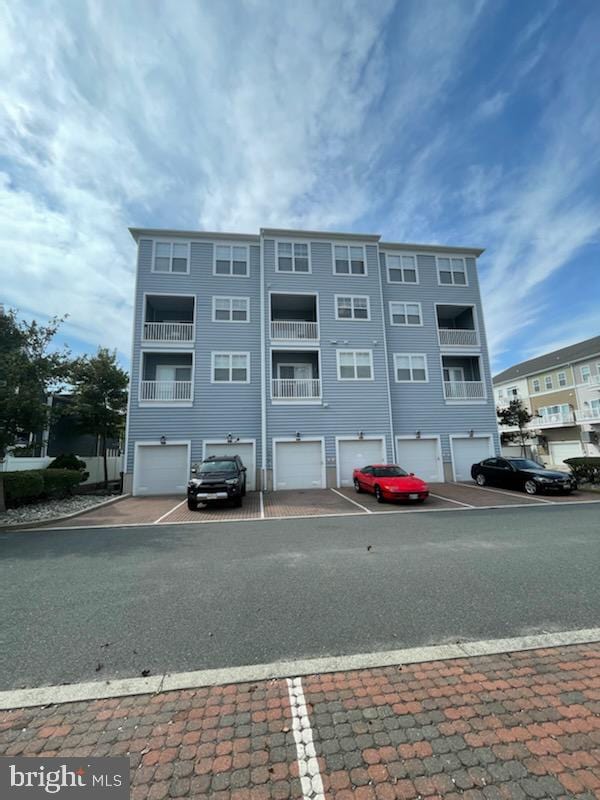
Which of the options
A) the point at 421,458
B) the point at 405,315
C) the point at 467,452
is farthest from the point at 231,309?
the point at 467,452

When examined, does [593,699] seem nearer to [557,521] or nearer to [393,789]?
[393,789]

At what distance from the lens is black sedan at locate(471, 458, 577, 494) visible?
43.1 feet

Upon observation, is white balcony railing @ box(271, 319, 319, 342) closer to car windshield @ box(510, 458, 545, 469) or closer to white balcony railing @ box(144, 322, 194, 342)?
white balcony railing @ box(144, 322, 194, 342)

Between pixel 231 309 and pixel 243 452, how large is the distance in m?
7.54

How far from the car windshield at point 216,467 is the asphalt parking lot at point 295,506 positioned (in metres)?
1.30

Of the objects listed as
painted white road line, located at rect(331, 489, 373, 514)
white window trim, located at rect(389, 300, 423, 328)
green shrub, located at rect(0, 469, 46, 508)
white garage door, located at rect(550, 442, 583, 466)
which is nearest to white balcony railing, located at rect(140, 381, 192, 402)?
green shrub, located at rect(0, 469, 46, 508)

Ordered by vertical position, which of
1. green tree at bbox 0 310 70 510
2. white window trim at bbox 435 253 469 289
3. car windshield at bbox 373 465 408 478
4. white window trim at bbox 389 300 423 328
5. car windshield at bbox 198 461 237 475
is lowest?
car windshield at bbox 373 465 408 478

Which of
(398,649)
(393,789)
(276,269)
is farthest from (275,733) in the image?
(276,269)

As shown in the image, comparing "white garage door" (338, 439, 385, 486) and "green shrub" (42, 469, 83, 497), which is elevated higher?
"white garage door" (338, 439, 385, 486)

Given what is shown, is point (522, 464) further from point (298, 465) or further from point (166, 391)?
point (166, 391)

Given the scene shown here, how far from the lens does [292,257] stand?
61.9ft

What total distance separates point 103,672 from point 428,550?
5.44 meters

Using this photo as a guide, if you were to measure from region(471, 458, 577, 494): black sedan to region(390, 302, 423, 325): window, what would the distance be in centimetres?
844

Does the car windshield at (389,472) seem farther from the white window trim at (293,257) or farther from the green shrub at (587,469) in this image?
the white window trim at (293,257)
